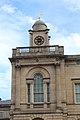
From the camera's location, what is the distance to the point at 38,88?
3766 cm

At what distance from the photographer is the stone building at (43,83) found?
36594 mm

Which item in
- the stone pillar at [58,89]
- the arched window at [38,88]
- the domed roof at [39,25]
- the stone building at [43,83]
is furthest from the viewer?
Answer: the domed roof at [39,25]

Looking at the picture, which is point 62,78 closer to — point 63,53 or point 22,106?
point 63,53

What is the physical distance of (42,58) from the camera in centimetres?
3791

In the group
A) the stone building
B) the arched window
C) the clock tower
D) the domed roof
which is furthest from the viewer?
the domed roof

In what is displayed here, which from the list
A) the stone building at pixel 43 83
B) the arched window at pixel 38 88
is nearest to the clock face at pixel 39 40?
the stone building at pixel 43 83

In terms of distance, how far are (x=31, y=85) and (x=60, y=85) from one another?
119 inches

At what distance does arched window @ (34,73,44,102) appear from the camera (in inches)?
1470

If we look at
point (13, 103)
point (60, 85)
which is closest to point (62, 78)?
point (60, 85)

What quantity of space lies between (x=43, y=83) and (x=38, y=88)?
75cm

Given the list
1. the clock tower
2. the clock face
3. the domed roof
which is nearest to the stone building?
the clock tower

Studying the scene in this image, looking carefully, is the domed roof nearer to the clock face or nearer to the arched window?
the clock face

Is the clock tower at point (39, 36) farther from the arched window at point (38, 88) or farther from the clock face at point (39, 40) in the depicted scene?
the arched window at point (38, 88)

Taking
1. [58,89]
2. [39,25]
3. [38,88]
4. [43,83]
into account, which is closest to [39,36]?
[39,25]
